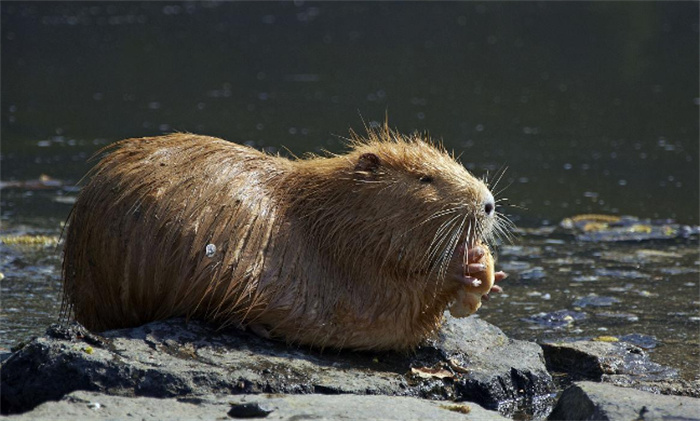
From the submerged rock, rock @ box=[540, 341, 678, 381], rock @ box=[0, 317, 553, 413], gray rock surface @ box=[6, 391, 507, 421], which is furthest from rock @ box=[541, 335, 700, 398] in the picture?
the submerged rock

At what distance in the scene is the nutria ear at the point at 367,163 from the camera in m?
5.59

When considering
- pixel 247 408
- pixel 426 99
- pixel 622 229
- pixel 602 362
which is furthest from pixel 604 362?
pixel 426 99

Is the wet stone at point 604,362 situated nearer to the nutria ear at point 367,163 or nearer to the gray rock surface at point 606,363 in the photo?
the gray rock surface at point 606,363

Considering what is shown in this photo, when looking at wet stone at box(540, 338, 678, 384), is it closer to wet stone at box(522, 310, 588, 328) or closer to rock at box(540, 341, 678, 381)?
rock at box(540, 341, 678, 381)

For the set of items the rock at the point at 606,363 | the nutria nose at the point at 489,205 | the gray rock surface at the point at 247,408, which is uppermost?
the nutria nose at the point at 489,205

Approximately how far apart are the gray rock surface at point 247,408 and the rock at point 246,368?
13cm

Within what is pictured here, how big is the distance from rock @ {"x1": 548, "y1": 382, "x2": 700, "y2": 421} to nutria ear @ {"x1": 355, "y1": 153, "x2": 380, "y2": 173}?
1438 millimetres

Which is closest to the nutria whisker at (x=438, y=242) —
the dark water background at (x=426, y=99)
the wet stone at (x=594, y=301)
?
the dark water background at (x=426, y=99)

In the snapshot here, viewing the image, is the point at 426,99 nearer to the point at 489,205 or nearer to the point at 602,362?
the point at 602,362

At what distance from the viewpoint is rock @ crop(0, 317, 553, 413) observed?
4.78 meters

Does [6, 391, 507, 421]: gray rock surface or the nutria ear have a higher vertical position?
the nutria ear

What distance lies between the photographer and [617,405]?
4883 millimetres

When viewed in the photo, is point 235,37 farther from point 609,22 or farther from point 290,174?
point 290,174

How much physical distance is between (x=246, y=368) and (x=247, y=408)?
1.61 ft
